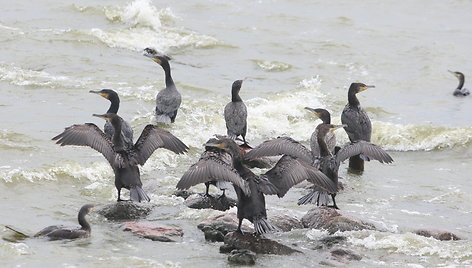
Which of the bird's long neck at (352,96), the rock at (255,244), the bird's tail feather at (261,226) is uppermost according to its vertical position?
the bird's long neck at (352,96)

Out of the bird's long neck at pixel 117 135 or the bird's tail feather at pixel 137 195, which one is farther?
the bird's long neck at pixel 117 135

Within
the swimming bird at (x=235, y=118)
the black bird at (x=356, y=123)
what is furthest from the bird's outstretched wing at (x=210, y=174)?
the swimming bird at (x=235, y=118)

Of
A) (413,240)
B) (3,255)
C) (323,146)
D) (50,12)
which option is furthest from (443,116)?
(50,12)

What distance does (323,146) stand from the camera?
10.7m

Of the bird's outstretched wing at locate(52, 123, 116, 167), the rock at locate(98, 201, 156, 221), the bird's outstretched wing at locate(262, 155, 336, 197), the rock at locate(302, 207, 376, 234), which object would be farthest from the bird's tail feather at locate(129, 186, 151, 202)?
the rock at locate(302, 207, 376, 234)

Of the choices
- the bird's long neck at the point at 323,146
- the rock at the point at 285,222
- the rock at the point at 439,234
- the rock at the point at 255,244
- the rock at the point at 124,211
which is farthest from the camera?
the bird's long neck at the point at 323,146

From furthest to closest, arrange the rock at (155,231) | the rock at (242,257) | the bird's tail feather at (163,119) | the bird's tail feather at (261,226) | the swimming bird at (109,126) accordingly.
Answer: the bird's tail feather at (163,119) < the swimming bird at (109,126) < the rock at (155,231) < the bird's tail feather at (261,226) < the rock at (242,257)

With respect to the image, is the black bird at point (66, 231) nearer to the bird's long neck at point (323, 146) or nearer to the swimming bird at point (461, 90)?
the bird's long neck at point (323, 146)

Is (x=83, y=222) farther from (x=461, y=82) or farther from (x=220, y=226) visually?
(x=461, y=82)

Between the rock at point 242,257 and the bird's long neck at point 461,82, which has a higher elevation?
the bird's long neck at point 461,82

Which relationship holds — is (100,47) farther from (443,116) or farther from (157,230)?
(157,230)

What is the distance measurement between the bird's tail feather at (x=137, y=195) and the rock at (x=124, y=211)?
4.0 inches

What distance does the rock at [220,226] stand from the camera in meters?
9.44

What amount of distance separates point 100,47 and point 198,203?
38.6 feet
